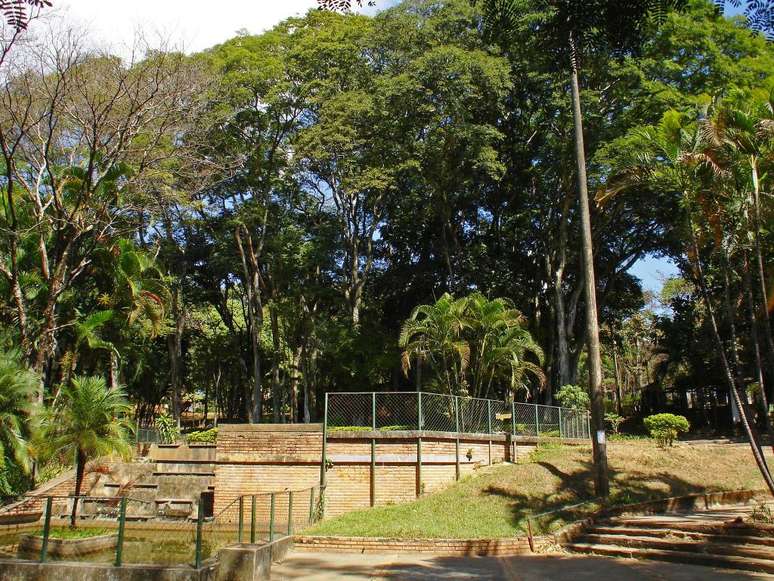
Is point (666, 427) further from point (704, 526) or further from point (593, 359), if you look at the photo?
point (704, 526)

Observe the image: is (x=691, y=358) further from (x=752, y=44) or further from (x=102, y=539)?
(x=102, y=539)

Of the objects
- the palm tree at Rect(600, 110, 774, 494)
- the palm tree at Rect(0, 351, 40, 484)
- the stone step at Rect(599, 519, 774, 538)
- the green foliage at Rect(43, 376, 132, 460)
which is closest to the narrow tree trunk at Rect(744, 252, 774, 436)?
the palm tree at Rect(600, 110, 774, 494)

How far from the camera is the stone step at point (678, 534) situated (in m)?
11.3

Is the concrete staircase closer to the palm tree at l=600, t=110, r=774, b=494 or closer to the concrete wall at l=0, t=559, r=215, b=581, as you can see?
the palm tree at l=600, t=110, r=774, b=494

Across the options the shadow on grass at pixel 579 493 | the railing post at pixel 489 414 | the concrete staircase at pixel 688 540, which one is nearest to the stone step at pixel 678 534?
the concrete staircase at pixel 688 540

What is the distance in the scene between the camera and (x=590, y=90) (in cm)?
2509

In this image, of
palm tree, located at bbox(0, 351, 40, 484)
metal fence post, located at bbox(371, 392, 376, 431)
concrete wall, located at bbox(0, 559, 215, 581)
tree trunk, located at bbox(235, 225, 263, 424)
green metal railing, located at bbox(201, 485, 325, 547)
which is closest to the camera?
concrete wall, located at bbox(0, 559, 215, 581)

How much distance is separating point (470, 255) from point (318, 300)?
7.67 m

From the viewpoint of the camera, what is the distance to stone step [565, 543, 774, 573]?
10430 millimetres

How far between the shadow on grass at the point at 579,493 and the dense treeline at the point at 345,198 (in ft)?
19.1

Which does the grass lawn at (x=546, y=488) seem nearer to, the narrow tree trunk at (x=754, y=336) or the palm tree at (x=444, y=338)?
the palm tree at (x=444, y=338)

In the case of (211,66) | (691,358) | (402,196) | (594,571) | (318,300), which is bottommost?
(594,571)

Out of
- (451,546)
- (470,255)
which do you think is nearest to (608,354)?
(470,255)

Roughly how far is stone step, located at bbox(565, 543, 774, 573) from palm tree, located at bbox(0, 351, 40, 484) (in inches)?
508
